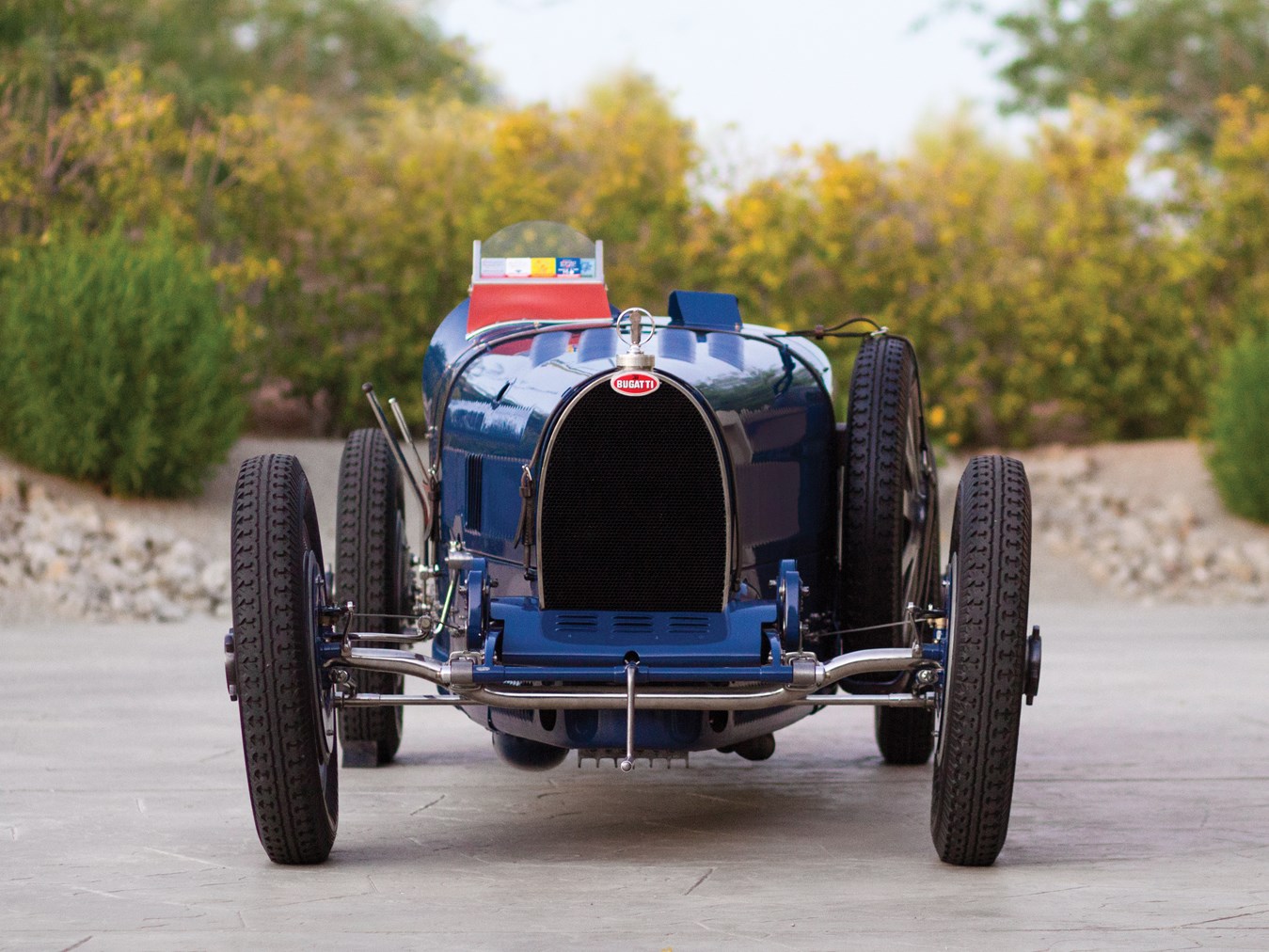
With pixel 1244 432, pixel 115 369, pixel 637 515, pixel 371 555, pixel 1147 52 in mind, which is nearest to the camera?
pixel 637 515

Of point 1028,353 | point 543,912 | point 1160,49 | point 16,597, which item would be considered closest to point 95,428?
point 16,597

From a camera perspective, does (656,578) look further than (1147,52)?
No

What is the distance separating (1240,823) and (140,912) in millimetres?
3179

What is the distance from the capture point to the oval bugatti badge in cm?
480

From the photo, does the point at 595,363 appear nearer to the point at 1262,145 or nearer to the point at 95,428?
the point at 95,428

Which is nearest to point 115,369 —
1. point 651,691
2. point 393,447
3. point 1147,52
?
point 393,447

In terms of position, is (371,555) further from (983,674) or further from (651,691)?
(983,674)

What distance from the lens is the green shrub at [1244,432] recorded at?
50.3ft

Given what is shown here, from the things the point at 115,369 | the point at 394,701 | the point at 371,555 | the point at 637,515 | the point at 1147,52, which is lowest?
the point at 394,701

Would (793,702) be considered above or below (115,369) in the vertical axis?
below

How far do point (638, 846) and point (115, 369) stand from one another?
991cm

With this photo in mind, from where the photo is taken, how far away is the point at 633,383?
481cm

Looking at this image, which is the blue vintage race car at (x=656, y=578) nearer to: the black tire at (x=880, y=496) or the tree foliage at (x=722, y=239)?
the black tire at (x=880, y=496)

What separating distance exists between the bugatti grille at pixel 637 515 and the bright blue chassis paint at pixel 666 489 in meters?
0.06
